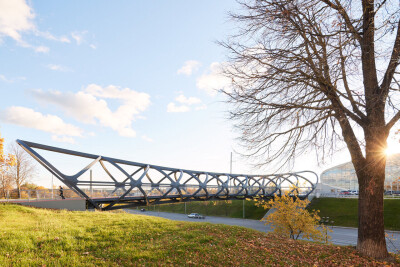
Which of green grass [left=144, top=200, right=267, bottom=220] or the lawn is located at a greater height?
the lawn

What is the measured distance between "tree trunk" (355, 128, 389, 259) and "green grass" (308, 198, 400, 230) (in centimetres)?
3057

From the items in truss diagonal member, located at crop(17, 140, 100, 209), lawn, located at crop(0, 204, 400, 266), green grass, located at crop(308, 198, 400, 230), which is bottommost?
green grass, located at crop(308, 198, 400, 230)

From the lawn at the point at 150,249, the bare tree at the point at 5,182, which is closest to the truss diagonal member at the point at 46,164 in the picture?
the lawn at the point at 150,249

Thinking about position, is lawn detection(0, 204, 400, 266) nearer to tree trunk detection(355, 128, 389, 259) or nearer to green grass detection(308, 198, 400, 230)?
tree trunk detection(355, 128, 389, 259)

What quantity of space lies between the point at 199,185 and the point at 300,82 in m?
20.3

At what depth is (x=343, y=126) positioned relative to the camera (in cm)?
963

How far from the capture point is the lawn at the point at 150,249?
6.34 metres

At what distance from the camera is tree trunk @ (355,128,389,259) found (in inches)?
344

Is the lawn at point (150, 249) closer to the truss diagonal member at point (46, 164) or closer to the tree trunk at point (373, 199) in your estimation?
the tree trunk at point (373, 199)

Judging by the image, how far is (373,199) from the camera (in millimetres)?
8891

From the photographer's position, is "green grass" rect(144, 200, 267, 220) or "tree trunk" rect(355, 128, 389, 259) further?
"green grass" rect(144, 200, 267, 220)

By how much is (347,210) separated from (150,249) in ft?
140

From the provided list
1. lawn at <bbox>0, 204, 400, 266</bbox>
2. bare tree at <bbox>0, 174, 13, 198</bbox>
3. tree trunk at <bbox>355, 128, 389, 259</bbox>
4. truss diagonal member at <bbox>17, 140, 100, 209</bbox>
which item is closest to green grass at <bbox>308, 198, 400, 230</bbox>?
tree trunk at <bbox>355, 128, 389, 259</bbox>

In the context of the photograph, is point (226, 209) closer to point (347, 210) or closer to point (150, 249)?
point (347, 210)
